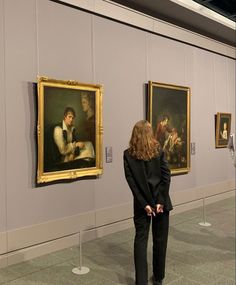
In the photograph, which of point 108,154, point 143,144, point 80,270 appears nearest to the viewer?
point 143,144

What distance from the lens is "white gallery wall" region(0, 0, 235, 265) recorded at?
5.73 m

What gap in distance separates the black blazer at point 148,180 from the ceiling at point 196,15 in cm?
426

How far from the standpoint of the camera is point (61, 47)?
6.45m

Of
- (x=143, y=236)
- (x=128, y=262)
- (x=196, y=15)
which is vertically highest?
(x=196, y=15)

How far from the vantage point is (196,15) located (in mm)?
8805

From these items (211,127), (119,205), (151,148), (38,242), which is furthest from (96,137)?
(211,127)

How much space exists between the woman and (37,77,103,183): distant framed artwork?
6.66 ft

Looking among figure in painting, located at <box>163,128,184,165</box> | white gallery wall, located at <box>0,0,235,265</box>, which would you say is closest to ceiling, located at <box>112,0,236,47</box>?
white gallery wall, located at <box>0,0,235,265</box>

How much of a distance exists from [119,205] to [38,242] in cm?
206

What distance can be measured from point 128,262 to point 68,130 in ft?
8.16

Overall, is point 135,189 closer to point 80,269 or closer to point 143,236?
point 143,236

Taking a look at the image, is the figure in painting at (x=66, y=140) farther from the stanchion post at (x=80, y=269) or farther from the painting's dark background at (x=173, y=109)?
the painting's dark background at (x=173, y=109)

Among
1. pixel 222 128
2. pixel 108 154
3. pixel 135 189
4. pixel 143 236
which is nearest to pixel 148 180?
pixel 135 189

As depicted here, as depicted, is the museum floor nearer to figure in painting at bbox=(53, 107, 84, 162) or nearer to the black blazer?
the black blazer
